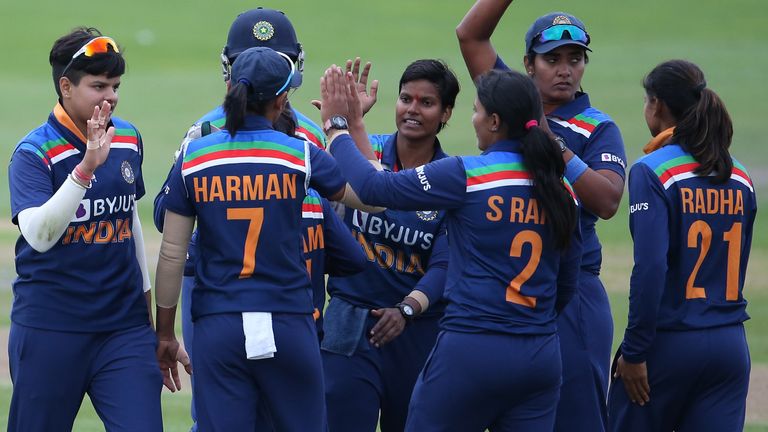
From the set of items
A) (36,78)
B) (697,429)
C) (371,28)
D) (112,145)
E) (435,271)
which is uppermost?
(371,28)

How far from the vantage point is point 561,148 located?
4.90 metres

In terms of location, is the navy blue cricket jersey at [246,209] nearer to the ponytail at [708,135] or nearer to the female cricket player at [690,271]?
the female cricket player at [690,271]

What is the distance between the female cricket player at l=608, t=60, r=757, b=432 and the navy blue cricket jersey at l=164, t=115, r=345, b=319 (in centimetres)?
133

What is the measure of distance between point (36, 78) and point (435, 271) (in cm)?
2079

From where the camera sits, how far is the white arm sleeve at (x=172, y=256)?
4.52m

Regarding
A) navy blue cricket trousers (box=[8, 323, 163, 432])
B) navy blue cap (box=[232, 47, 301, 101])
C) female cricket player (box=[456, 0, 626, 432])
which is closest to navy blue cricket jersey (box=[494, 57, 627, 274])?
female cricket player (box=[456, 0, 626, 432])

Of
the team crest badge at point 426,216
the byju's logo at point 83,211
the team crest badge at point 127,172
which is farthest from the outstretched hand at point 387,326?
the byju's logo at point 83,211

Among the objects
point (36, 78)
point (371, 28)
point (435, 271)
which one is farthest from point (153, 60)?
point (435, 271)

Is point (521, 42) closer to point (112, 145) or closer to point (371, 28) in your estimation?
point (371, 28)

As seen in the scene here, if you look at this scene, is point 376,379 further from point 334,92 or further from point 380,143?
point 334,92

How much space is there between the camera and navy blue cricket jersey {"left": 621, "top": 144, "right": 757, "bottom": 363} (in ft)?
15.9

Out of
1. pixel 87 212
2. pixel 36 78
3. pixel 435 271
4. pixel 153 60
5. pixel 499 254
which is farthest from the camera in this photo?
pixel 153 60

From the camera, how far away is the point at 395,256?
5375 mm

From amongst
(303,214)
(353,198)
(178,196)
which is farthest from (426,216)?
(178,196)
